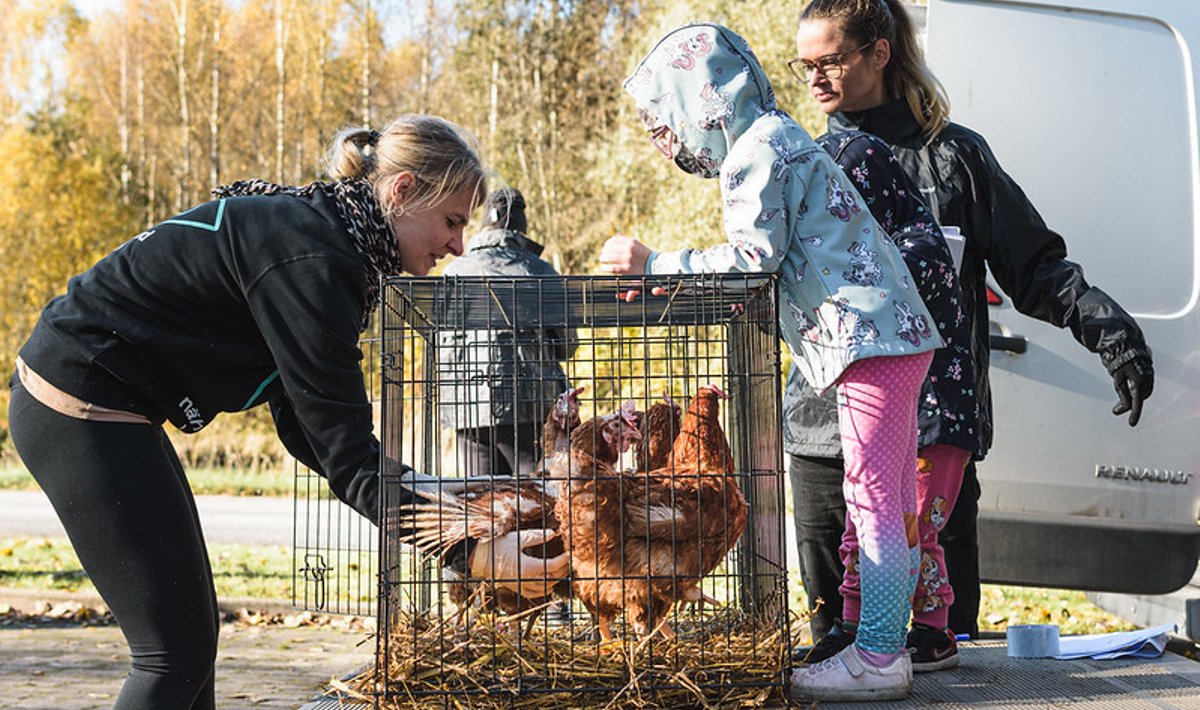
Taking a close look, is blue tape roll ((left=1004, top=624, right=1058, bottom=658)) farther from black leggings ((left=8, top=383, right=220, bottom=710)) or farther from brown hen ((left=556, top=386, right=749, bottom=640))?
black leggings ((left=8, top=383, right=220, bottom=710))

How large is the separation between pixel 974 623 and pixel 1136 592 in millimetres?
783

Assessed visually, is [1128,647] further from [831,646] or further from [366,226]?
[366,226]

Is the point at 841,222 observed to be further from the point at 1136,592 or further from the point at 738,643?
the point at 1136,592

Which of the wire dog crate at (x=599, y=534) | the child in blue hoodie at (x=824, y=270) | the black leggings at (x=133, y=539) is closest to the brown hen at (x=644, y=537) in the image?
the wire dog crate at (x=599, y=534)

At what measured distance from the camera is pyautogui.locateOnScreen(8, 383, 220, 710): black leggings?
2.39 m

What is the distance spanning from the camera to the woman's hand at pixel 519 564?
279 centimetres

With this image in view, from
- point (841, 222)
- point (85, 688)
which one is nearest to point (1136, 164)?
point (841, 222)

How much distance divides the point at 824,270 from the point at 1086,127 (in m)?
2.27

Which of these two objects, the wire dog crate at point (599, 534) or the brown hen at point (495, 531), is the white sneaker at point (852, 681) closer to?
the wire dog crate at point (599, 534)

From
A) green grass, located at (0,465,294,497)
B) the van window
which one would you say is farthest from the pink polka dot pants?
green grass, located at (0,465,294,497)

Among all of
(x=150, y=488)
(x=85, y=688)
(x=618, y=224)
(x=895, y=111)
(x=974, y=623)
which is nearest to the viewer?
(x=150, y=488)

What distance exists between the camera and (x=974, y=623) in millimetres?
3951

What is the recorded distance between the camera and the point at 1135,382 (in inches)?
137

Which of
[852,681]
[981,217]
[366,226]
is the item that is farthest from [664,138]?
[852,681]
